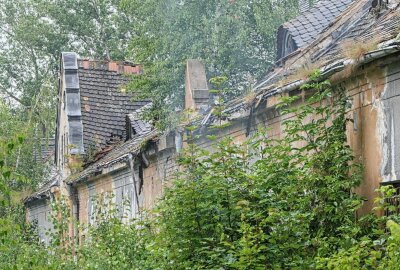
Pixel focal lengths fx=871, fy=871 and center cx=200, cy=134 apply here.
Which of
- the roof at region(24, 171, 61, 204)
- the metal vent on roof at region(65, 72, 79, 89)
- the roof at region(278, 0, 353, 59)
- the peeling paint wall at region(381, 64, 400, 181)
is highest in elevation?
Result: the metal vent on roof at region(65, 72, 79, 89)

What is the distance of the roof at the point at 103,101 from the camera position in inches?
1165

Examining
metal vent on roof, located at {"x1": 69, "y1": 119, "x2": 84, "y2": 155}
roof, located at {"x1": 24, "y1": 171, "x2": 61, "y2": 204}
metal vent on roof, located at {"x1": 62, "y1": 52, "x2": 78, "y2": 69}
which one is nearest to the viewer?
metal vent on roof, located at {"x1": 69, "y1": 119, "x2": 84, "y2": 155}

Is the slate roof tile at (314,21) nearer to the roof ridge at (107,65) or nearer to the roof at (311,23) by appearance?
the roof at (311,23)

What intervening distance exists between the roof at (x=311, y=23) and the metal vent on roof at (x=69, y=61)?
13532 mm

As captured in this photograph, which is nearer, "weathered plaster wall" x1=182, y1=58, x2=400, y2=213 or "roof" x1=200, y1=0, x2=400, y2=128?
"roof" x1=200, y1=0, x2=400, y2=128

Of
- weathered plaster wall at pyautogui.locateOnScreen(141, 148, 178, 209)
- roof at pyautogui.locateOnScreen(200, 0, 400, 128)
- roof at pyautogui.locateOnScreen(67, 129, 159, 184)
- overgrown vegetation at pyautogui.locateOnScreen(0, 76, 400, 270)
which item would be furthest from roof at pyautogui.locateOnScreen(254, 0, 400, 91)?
roof at pyautogui.locateOnScreen(67, 129, 159, 184)

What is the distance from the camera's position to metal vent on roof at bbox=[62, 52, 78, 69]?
101 ft

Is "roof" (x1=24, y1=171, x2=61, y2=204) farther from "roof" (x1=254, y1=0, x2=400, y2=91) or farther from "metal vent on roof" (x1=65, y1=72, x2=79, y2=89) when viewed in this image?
"roof" (x1=254, y1=0, x2=400, y2=91)

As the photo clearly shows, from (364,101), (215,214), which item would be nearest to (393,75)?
(364,101)

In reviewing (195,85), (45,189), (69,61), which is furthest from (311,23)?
(45,189)

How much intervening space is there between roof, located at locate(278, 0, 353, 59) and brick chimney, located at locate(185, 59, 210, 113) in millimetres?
1913

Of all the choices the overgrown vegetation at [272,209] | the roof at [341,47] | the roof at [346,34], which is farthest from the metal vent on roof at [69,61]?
the overgrown vegetation at [272,209]

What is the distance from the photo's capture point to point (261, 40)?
2156 cm

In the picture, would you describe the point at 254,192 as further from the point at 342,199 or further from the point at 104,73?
the point at 104,73
